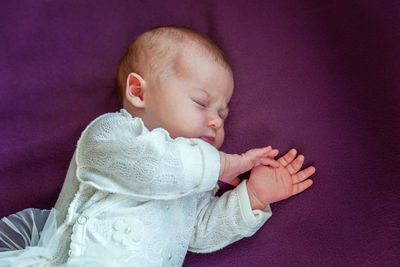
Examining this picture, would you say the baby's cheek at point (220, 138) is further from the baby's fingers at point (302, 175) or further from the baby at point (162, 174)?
the baby's fingers at point (302, 175)

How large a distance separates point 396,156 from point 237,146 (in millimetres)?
457

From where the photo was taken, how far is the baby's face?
3.76ft

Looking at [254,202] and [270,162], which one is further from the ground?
[270,162]

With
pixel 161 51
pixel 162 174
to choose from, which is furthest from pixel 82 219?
pixel 161 51

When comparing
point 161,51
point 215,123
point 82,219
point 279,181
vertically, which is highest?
point 161,51

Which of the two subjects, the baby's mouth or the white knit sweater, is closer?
the white knit sweater

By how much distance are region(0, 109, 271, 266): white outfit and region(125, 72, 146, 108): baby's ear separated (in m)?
0.07

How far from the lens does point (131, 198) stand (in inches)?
41.7

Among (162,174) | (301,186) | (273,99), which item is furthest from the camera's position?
(273,99)

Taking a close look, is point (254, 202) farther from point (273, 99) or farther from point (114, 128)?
point (114, 128)

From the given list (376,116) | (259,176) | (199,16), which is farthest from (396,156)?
(199,16)

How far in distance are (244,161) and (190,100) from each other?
0.77 feet

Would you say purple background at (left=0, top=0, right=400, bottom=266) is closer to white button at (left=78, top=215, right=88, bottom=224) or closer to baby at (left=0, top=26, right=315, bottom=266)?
baby at (left=0, top=26, right=315, bottom=266)

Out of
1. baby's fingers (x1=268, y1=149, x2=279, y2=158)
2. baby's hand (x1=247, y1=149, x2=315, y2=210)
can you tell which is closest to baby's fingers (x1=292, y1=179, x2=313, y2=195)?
baby's hand (x1=247, y1=149, x2=315, y2=210)
